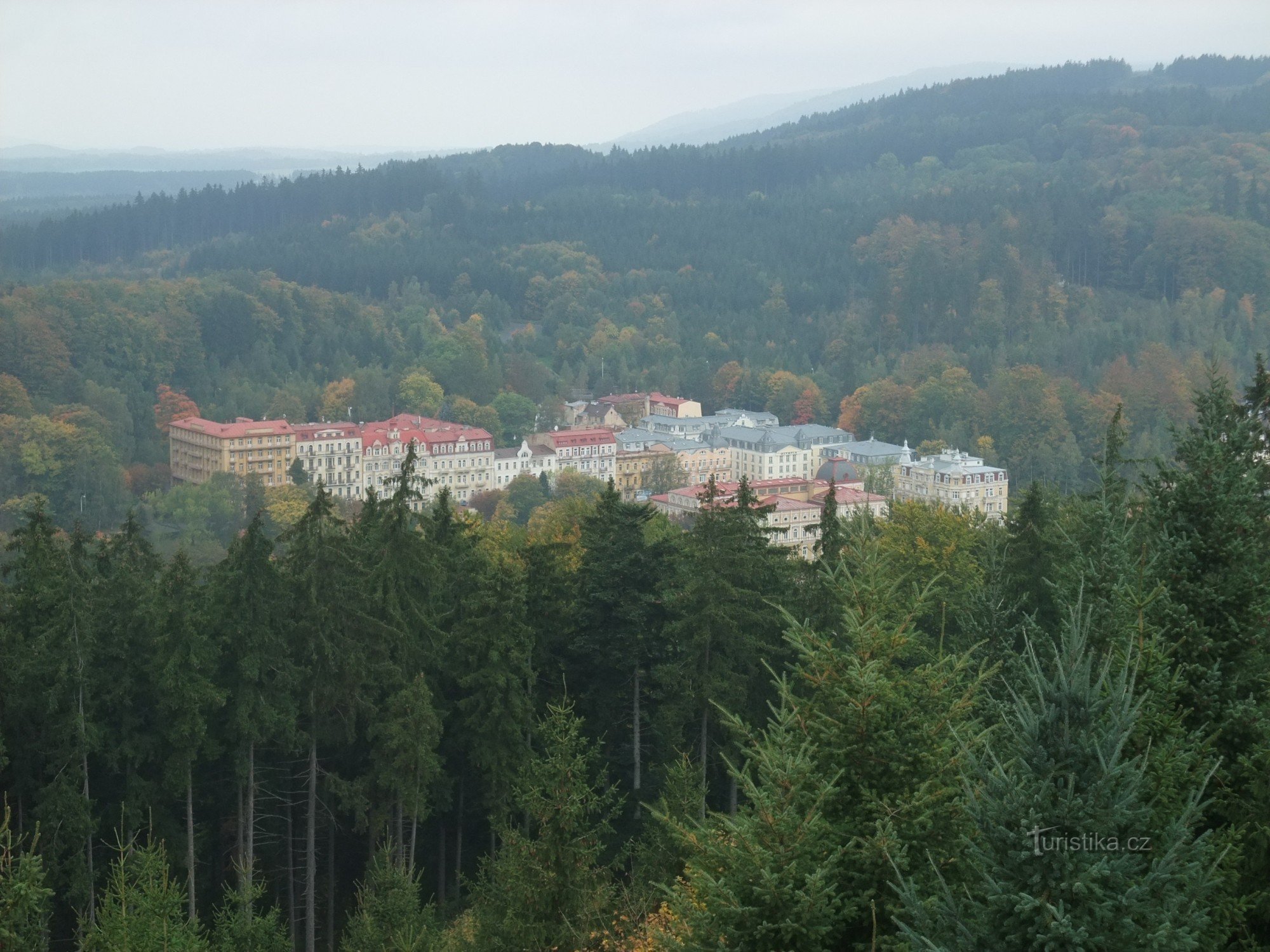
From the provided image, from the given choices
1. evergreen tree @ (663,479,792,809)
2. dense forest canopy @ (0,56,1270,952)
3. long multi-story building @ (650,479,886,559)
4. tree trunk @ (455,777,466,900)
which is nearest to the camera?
dense forest canopy @ (0,56,1270,952)

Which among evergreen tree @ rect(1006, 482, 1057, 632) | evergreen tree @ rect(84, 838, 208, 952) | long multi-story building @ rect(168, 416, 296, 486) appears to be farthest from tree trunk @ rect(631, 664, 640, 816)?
long multi-story building @ rect(168, 416, 296, 486)

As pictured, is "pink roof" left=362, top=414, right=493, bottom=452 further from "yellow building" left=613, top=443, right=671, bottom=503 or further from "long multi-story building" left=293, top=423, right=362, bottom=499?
"yellow building" left=613, top=443, right=671, bottom=503

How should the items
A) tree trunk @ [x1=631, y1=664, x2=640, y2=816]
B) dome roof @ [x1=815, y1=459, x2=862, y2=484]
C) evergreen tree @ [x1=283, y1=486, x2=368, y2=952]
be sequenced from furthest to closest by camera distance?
dome roof @ [x1=815, y1=459, x2=862, y2=484] < tree trunk @ [x1=631, y1=664, x2=640, y2=816] < evergreen tree @ [x1=283, y1=486, x2=368, y2=952]

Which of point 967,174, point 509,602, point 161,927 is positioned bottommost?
point 161,927

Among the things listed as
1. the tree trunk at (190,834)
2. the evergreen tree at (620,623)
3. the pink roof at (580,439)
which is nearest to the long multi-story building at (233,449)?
the pink roof at (580,439)

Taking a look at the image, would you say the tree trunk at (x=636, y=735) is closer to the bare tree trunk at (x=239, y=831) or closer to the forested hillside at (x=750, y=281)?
the bare tree trunk at (x=239, y=831)

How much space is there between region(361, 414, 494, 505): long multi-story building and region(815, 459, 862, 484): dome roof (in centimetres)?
1605

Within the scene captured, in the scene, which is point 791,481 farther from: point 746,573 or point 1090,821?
point 1090,821

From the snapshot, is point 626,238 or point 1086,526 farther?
point 626,238

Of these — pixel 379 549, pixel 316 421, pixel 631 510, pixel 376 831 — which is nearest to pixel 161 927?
pixel 376 831

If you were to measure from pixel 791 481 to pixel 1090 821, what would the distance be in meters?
62.3

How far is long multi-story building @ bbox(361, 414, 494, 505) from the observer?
7194 cm

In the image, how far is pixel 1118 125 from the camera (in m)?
151

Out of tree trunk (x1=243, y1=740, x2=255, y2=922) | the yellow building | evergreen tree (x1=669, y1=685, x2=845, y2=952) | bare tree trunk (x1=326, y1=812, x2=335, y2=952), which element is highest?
evergreen tree (x1=669, y1=685, x2=845, y2=952)
